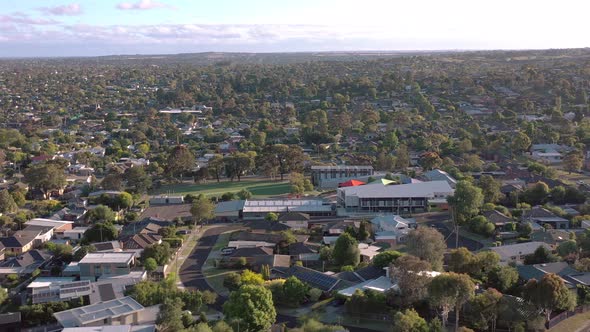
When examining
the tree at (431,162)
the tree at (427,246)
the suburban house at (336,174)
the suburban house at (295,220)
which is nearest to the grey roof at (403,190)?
the suburban house at (295,220)

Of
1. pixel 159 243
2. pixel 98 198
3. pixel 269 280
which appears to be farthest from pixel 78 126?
pixel 269 280

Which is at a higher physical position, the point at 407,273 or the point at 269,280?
the point at 407,273

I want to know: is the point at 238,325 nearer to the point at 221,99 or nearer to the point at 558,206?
the point at 558,206

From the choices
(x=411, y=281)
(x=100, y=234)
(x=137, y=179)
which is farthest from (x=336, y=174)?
(x=411, y=281)

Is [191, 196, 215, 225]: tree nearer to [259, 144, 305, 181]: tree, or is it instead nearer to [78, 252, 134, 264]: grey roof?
[78, 252, 134, 264]: grey roof

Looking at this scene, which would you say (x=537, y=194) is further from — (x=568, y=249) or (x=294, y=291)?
(x=294, y=291)

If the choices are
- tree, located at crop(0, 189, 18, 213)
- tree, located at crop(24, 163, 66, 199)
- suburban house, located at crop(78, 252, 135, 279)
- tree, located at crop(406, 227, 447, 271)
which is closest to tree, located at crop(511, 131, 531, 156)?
tree, located at crop(406, 227, 447, 271)
